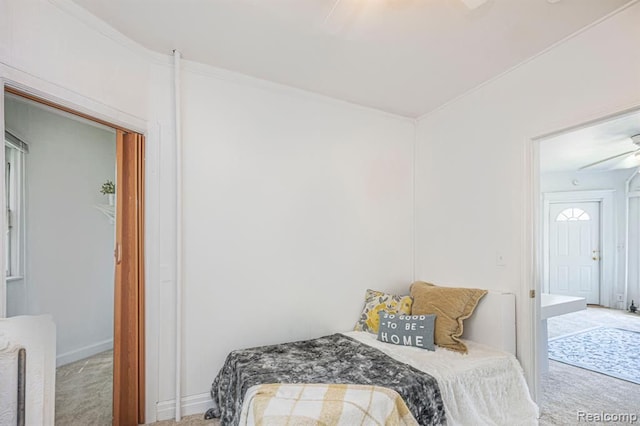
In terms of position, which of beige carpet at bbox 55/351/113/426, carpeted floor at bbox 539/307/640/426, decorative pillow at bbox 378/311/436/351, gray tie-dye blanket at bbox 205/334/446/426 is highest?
decorative pillow at bbox 378/311/436/351

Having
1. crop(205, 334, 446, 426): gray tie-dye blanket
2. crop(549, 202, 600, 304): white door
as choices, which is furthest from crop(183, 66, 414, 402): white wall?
crop(549, 202, 600, 304): white door

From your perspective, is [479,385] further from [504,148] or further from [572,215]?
[572,215]

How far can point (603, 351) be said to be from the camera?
12.0 feet

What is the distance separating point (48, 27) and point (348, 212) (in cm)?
236

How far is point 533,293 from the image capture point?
2404 mm

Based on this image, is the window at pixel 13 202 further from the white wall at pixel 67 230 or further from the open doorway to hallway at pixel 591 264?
the open doorway to hallway at pixel 591 264

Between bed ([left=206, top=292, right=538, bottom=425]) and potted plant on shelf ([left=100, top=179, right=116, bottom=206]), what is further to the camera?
potted plant on shelf ([left=100, top=179, right=116, bottom=206])

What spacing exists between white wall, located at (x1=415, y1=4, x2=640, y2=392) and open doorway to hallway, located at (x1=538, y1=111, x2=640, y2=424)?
2.53 feet

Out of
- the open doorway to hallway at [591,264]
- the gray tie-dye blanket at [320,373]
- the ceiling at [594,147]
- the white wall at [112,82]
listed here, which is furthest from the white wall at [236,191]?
the ceiling at [594,147]

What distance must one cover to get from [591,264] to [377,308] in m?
5.57

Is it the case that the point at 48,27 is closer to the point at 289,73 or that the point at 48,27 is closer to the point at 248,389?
the point at 289,73

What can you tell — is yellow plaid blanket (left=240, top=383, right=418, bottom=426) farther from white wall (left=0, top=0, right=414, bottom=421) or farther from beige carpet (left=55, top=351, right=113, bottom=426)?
beige carpet (left=55, top=351, right=113, bottom=426)

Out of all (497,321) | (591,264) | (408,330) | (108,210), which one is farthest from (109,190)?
(591,264)

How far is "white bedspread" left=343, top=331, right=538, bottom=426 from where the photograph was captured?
204cm
